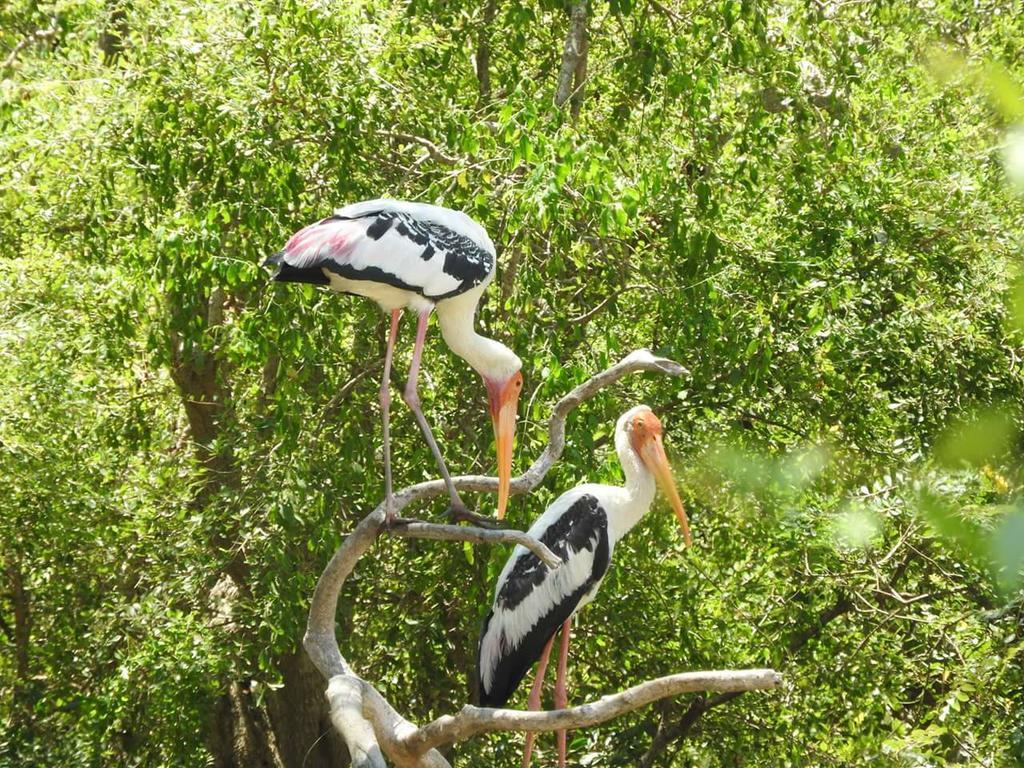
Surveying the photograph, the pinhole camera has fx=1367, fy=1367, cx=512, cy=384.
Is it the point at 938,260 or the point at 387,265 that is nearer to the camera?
the point at 387,265

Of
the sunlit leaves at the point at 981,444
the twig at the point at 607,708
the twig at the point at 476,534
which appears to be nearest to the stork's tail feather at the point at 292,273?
the twig at the point at 476,534

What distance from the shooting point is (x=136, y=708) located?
6781 mm

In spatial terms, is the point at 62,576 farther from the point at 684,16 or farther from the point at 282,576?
the point at 684,16

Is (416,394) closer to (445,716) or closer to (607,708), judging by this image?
(445,716)

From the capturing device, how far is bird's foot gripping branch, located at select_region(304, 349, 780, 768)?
10.7 feet

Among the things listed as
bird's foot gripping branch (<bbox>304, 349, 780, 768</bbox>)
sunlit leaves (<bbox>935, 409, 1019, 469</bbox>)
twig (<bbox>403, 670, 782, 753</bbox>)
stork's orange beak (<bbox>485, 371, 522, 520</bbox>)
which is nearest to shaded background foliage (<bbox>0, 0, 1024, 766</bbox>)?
stork's orange beak (<bbox>485, 371, 522, 520</bbox>)

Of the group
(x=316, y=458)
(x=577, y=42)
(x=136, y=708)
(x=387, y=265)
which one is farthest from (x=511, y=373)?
(x=136, y=708)

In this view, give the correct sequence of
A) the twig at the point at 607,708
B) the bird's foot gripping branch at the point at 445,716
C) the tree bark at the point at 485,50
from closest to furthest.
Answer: the twig at the point at 607,708
the bird's foot gripping branch at the point at 445,716
the tree bark at the point at 485,50

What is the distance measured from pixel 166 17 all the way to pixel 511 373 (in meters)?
2.46

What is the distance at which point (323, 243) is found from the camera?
4.62m

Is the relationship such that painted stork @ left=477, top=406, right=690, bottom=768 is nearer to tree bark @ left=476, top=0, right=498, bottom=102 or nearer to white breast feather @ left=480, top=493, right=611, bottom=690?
white breast feather @ left=480, top=493, right=611, bottom=690

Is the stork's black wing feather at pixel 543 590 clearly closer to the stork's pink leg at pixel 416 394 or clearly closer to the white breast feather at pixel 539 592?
the white breast feather at pixel 539 592

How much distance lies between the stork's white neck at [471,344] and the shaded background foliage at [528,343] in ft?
0.78

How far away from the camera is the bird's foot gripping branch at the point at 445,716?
327cm
